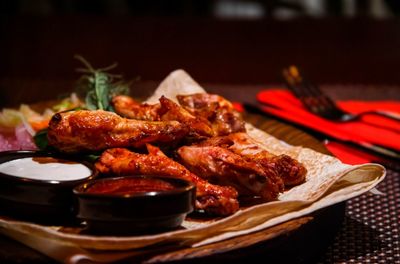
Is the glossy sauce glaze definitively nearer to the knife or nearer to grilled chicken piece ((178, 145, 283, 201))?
grilled chicken piece ((178, 145, 283, 201))

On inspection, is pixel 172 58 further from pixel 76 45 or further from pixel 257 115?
pixel 257 115

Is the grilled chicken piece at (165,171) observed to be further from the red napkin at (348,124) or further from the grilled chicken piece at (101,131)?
the red napkin at (348,124)

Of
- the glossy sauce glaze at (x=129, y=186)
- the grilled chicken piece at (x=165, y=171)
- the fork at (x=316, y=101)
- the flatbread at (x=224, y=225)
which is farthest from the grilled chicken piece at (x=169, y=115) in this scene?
the fork at (x=316, y=101)

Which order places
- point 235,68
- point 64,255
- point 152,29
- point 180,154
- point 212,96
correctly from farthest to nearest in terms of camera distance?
point 152,29 < point 235,68 < point 212,96 < point 180,154 < point 64,255

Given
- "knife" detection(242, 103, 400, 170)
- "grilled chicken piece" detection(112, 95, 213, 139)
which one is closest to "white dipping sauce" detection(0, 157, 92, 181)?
"grilled chicken piece" detection(112, 95, 213, 139)

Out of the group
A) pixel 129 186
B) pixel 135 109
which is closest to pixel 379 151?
pixel 135 109

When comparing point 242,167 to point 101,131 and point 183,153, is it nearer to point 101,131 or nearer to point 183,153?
point 183,153

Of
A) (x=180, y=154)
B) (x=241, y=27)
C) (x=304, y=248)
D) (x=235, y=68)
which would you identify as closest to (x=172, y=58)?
(x=235, y=68)
